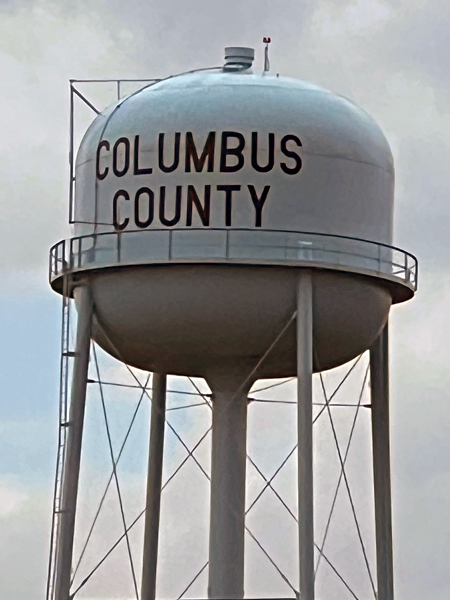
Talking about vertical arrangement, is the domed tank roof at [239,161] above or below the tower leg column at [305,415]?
above

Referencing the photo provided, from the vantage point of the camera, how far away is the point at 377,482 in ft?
113

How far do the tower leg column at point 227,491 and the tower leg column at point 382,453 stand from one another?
71.8 inches

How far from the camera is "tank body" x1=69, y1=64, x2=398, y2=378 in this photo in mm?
31688

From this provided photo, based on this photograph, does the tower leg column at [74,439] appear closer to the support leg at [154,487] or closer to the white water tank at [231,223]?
the white water tank at [231,223]

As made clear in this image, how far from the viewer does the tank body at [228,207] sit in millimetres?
31688

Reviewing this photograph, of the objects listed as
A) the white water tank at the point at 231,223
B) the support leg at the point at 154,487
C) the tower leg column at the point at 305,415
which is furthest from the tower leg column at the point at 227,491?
the tower leg column at the point at 305,415

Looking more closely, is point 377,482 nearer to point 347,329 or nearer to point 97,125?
point 347,329

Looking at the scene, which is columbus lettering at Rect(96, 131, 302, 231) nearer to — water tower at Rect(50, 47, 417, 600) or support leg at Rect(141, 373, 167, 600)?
water tower at Rect(50, 47, 417, 600)

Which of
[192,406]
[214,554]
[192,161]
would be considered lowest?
[214,554]

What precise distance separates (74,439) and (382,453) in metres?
4.58

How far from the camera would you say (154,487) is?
3538 centimetres

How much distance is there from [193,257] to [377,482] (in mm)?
4880

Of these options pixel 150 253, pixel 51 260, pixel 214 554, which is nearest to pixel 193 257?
pixel 150 253

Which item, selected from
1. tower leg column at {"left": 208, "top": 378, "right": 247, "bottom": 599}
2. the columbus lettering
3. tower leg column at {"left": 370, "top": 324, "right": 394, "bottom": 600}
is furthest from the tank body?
tower leg column at {"left": 208, "top": 378, "right": 247, "bottom": 599}
